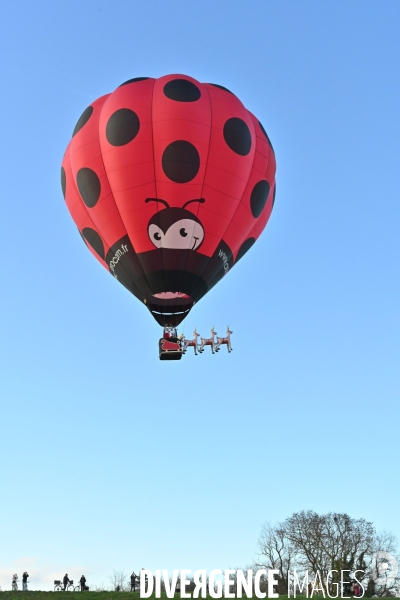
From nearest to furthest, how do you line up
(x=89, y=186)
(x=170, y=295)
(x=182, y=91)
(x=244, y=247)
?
(x=182, y=91) < (x=89, y=186) < (x=170, y=295) < (x=244, y=247)

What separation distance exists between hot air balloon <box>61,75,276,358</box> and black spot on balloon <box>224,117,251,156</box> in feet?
0.11

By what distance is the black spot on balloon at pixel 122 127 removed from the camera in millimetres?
27203

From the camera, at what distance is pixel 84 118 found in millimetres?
29109

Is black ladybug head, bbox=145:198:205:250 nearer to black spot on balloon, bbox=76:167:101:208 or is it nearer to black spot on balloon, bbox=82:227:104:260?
black spot on balloon, bbox=76:167:101:208

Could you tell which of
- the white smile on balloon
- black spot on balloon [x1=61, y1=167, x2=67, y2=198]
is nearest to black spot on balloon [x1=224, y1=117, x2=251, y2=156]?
the white smile on balloon

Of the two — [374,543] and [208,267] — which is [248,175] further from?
[374,543]

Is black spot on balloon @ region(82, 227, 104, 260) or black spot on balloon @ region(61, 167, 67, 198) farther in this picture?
black spot on balloon @ region(61, 167, 67, 198)

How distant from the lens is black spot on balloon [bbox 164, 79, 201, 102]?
27609mm

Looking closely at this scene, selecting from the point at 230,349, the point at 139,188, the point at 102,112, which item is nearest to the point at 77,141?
the point at 102,112

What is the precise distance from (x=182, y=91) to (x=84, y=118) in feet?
11.8

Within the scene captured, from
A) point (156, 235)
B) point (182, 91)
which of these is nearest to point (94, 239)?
point (156, 235)

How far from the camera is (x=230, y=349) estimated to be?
93.8ft

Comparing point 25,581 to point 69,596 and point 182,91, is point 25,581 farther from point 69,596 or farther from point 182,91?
point 182,91

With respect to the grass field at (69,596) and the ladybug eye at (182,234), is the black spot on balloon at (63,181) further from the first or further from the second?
the grass field at (69,596)
